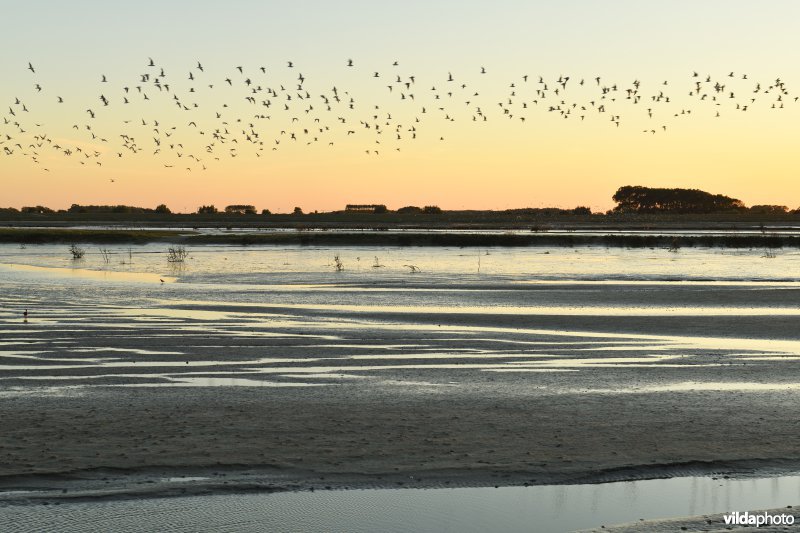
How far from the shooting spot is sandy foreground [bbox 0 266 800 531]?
35.1 ft

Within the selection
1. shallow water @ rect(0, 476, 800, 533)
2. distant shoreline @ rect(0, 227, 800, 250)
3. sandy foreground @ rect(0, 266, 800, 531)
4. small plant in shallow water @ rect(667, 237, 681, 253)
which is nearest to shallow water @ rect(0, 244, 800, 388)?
sandy foreground @ rect(0, 266, 800, 531)

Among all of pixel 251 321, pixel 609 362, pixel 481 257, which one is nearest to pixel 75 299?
pixel 251 321

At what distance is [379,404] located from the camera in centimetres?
1421

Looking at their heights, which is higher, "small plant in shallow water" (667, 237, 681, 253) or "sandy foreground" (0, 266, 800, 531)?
"small plant in shallow water" (667, 237, 681, 253)

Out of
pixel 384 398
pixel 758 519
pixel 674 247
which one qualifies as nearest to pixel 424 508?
pixel 758 519

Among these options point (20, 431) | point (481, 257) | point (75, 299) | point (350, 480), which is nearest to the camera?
point (350, 480)

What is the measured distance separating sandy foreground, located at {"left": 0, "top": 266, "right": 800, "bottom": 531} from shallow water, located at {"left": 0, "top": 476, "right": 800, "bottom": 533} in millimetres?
335

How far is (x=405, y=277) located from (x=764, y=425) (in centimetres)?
3155

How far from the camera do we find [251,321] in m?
25.8

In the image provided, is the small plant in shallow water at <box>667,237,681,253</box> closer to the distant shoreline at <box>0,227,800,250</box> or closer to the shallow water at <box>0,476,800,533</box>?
the distant shoreline at <box>0,227,800,250</box>

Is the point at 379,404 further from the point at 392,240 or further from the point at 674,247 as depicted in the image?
the point at 392,240

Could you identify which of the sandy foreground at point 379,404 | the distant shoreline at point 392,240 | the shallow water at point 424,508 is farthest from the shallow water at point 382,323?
the distant shoreline at point 392,240

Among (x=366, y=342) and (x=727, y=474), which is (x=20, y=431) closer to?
(x=727, y=474)

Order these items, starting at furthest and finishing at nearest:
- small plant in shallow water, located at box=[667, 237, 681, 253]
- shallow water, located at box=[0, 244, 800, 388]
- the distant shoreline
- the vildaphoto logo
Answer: the distant shoreline → small plant in shallow water, located at box=[667, 237, 681, 253] → shallow water, located at box=[0, 244, 800, 388] → the vildaphoto logo
